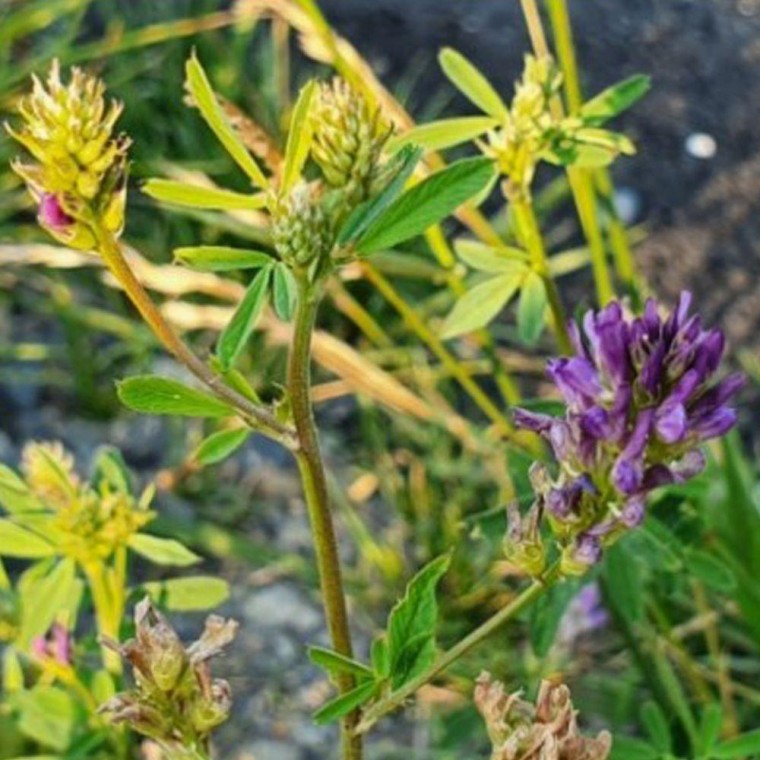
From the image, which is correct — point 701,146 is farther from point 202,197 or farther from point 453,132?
point 202,197

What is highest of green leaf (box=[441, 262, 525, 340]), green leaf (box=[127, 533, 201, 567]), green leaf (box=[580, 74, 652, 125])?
green leaf (box=[580, 74, 652, 125])

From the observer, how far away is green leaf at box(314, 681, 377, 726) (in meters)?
0.88

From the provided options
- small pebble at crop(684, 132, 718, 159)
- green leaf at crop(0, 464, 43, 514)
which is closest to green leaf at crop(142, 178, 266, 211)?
green leaf at crop(0, 464, 43, 514)

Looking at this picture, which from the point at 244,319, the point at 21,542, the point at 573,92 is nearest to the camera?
the point at 244,319

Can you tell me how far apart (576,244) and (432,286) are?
0.74ft

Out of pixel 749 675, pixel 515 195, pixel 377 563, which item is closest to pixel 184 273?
pixel 377 563

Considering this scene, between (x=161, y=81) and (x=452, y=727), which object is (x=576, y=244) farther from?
(x=452, y=727)

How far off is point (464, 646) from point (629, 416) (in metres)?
0.14

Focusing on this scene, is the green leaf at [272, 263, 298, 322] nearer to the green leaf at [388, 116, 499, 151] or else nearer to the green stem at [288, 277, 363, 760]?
the green stem at [288, 277, 363, 760]

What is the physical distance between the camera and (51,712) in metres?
1.29

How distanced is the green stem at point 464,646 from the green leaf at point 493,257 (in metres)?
0.46

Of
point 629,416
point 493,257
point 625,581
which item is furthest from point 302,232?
point 625,581

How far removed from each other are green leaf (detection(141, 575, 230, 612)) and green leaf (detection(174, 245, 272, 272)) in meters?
0.36

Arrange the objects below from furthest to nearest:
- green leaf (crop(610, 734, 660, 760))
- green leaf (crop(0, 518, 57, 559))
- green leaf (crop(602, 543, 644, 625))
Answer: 1. green leaf (crop(602, 543, 644, 625))
2. green leaf (crop(610, 734, 660, 760))
3. green leaf (crop(0, 518, 57, 559))
